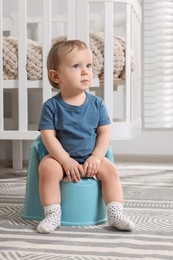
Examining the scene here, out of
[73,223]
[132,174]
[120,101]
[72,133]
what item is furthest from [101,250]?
[120,101]

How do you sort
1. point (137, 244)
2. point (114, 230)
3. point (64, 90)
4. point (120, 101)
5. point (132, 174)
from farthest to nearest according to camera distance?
point (120, 101) < point (132, 174) < point (64, 90) < point (114, 230) < point (137, 244)

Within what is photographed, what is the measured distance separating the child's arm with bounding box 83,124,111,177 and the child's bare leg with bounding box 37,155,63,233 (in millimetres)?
70

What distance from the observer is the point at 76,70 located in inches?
47.5

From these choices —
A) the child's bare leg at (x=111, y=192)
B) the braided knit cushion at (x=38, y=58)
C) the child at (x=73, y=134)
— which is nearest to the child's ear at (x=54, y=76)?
the child at (x=73, y=134)

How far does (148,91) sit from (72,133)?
1.64m

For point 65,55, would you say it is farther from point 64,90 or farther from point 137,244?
point 137,244

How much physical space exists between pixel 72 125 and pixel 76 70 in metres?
0.14

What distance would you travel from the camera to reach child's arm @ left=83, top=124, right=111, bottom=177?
117 centimetres

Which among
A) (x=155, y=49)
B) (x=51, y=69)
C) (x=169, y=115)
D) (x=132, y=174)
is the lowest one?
(x=132, y=174)

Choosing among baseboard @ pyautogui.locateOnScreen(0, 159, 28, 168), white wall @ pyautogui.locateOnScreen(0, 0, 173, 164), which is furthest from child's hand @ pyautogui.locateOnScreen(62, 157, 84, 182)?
white wall @ pyautogui.locateOnScreen(0, 0, 173, 164)

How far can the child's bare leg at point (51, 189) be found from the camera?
112 centimetres

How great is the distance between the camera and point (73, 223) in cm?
116

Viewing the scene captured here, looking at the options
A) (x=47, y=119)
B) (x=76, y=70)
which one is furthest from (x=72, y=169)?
(x=76, y=70)

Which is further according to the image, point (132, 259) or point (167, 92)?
point (167, 92)
